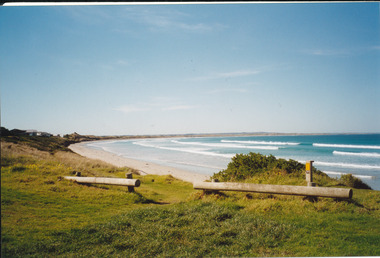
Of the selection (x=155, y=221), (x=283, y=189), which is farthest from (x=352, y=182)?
(x=155, y=221)

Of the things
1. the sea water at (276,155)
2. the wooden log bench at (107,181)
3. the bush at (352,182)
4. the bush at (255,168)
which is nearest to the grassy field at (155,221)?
the wooden log bench at (107,181)

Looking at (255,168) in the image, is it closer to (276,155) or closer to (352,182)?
(352,182)

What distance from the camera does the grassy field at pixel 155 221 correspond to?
12.0 feet

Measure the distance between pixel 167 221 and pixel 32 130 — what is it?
3.40 meters

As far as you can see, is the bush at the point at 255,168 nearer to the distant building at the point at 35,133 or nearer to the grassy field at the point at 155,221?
the grassy field at the point at 155,221

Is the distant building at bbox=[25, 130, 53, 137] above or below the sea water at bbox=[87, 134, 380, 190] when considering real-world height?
above

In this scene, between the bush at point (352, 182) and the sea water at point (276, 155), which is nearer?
the bush at point (352, 182)

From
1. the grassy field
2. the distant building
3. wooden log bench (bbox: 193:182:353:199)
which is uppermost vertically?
the distant building

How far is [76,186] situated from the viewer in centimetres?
530

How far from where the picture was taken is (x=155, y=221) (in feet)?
14.8

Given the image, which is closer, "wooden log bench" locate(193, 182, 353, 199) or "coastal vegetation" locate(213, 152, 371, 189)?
"wooden log bench" locate(193, 182, 353, 199)

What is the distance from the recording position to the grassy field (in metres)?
3.66

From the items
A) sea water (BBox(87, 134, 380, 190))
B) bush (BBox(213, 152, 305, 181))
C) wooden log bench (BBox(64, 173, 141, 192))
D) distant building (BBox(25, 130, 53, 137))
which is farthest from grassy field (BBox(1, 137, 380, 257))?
sea water (BBox(87, 134, 380, 190))

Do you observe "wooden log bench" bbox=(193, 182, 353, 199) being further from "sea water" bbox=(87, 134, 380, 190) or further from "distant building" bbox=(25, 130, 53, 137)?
"distant building" bbox=(25, 130, 53, 137)
